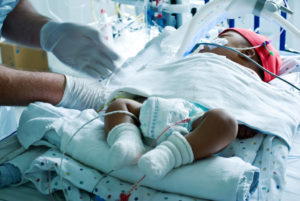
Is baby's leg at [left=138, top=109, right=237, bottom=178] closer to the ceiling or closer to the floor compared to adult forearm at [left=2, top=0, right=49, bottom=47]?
closer to the floor

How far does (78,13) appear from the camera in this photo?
1.31 meters

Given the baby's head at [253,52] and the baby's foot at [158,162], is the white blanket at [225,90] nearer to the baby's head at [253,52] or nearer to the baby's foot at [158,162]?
the baby's head at [253,52]

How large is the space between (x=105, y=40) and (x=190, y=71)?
0.42 m

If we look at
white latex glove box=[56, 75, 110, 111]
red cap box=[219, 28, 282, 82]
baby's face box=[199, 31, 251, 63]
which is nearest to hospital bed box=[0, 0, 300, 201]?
white latex glove box=[56, 75, 110, 111]

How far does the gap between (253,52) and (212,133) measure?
879 millimetres

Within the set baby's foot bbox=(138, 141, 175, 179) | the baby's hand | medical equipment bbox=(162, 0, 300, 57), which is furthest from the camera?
medical equipment bbox=(162, 0, 300, 57)

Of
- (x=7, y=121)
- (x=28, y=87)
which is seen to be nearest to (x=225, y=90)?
(x=28, y=87)

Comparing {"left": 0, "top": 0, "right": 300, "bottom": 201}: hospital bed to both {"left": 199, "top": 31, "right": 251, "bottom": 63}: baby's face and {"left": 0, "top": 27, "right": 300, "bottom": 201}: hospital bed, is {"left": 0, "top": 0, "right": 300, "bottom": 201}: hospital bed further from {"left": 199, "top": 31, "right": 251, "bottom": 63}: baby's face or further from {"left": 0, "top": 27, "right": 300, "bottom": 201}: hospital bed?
{"left": 199, "top": 31, "right": 251, "bottom": 63}: baby's face

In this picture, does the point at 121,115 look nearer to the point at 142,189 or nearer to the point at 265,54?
the point at 142,189

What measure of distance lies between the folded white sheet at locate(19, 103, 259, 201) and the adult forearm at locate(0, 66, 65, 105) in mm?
222

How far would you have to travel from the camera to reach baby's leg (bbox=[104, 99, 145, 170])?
88 centimetres

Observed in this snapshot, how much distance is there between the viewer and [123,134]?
3.16 feet

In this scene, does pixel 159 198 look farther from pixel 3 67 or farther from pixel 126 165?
pixel 3 67

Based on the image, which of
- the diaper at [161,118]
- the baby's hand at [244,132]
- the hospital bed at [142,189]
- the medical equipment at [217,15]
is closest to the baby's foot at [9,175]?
the hospital bed at [142,189]
